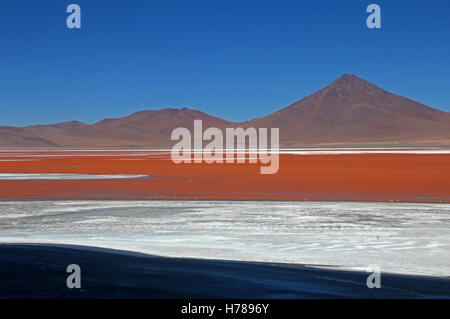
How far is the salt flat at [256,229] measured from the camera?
27.6ft

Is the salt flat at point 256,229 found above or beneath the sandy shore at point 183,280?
above

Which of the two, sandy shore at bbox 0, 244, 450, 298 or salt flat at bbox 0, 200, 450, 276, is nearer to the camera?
sandy shore at bbox 0, 244, 450, 298

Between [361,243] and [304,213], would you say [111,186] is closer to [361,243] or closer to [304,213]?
[304,213]

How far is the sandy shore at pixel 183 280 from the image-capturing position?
20.4 ft

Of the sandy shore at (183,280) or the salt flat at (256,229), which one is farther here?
the salt flat at (256,229)

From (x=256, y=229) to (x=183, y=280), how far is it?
423cm

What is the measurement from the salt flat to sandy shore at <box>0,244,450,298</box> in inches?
22.3

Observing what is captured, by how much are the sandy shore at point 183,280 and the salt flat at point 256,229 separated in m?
0.57

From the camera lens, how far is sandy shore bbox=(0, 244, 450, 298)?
6211 mm

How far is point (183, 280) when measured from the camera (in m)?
6.80

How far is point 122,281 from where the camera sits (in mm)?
6754

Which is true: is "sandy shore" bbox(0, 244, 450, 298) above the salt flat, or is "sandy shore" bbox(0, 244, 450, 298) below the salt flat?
below
